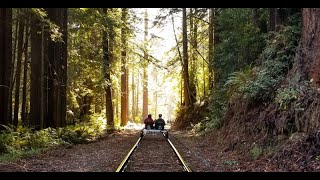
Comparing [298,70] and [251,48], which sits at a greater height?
[251,48]

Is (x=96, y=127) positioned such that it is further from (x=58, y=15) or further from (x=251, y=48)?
(x=251, y=48)

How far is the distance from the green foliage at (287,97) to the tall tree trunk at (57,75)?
9903mm

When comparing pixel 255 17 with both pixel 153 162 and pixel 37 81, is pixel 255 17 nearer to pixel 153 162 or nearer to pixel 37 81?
pixel 37 81

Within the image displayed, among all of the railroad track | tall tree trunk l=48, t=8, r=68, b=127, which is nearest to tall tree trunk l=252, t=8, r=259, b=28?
the railroad track

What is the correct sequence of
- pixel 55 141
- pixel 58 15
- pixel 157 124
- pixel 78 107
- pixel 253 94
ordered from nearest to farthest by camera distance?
pixel 253 94 → pixel 55 141 → pixel 58 15 → pixel 157 124 → pixel 78 107

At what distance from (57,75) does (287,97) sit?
1078 centimetres

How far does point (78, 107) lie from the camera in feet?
91.4

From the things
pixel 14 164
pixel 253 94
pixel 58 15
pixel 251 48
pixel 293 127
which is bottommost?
pixel 14 164

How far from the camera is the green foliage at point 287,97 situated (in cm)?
1104

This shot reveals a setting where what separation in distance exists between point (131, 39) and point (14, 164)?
1842cm

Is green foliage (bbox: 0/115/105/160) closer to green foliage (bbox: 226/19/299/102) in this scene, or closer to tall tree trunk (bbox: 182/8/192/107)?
green foliage (bbox: 226/19/299/102)

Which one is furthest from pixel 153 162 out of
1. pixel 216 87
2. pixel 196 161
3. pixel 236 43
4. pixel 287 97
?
pixel 216 87

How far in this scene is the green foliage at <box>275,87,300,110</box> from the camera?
11.0 meters
